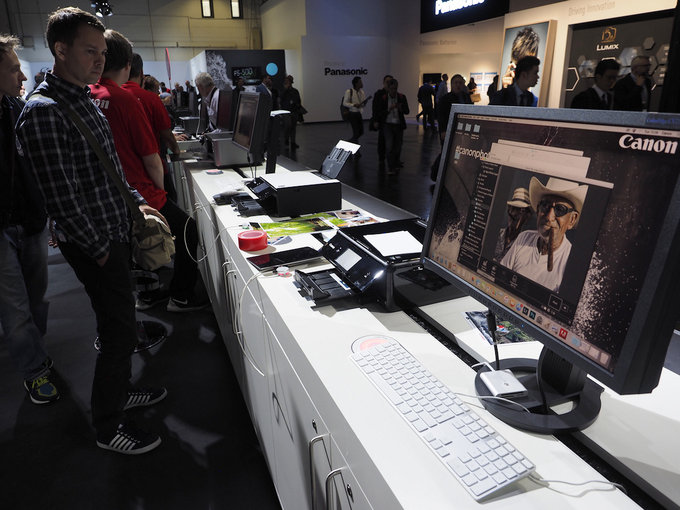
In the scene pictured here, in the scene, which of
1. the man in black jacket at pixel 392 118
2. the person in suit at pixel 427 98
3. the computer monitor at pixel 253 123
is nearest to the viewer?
the computer monitor at pixel 253 123

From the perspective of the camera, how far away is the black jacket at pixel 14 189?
189 cm

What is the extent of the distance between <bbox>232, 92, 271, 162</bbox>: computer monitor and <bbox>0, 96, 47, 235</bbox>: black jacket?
3.48 feet

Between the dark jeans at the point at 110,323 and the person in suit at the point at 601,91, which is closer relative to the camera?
the dark jeans at the point at 110,323

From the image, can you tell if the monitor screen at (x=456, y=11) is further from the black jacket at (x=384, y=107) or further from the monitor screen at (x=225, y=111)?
the monitor screen at (x=225, y=111)

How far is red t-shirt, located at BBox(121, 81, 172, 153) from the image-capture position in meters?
2.79

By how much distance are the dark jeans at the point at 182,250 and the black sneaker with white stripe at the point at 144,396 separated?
2.78ft

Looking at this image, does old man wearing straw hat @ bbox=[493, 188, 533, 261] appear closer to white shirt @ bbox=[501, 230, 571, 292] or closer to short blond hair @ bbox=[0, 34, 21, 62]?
white shirt @ bbox=[501, 230, 571, 292]

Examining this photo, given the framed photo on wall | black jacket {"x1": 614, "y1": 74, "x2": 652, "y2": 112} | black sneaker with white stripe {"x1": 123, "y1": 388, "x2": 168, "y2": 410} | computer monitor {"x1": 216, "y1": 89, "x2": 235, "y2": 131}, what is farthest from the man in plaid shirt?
the framed photo on wall

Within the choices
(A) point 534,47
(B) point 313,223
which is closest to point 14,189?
(B) point 313,223

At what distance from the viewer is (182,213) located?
107 inches

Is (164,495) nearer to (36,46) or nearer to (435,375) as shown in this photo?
(435,375)

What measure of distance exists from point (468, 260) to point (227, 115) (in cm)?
307

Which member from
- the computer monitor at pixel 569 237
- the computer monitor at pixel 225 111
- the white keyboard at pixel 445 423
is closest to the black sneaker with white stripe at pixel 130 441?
the white keyboard at pixel 445 423

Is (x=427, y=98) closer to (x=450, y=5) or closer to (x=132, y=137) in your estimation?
(x=450, y=5)
